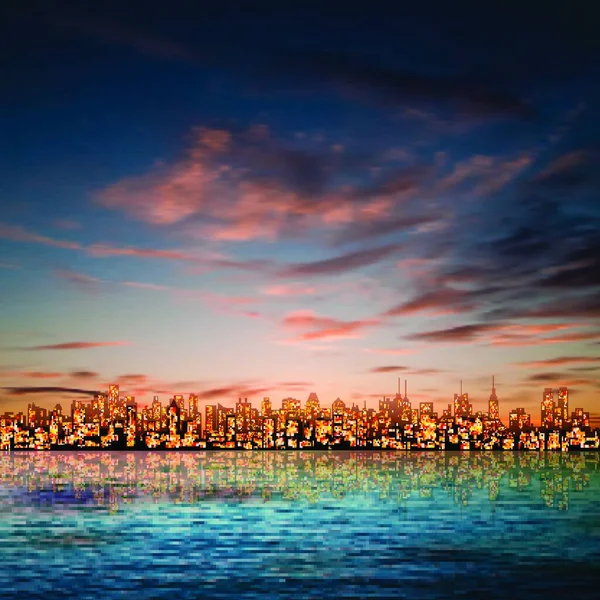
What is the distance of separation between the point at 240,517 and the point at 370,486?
83.1 meters

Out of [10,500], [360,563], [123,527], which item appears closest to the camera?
[360,563]

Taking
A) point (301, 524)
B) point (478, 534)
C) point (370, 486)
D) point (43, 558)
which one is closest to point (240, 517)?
point (301, 524)

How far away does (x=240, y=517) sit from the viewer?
106m

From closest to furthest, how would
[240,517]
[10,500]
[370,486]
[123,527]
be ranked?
[123,527], [240,517], [10,500], [370,486]

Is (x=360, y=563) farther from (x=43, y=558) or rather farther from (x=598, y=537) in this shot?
(x=598, y=537)

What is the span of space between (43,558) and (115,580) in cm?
1221

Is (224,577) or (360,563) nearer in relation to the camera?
(224,577)

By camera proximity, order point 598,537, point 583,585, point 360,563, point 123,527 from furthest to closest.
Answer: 1. point 123,527
2. point 598,537
3. point 360,563
4. point 583,585

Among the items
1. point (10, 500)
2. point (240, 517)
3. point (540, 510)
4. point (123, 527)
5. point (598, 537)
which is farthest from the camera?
point (10, 500)

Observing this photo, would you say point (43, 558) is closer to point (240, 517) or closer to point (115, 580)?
point (115, 580)

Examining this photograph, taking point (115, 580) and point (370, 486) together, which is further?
point (370, 486)

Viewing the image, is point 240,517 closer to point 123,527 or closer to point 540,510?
point 123,527

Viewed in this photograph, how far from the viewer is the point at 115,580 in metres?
59.1

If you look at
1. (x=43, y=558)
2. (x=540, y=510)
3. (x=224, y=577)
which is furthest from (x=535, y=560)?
(x=540, y=510)
